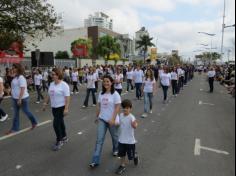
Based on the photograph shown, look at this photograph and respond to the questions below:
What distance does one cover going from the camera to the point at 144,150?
7.30 meters

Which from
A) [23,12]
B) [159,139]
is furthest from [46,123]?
[23,12]

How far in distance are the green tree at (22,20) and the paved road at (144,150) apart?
881 centimetres

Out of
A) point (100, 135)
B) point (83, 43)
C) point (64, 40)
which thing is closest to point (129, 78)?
point (100, 135)

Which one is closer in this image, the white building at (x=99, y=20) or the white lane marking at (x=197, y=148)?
the white lane marking at (x=197, y=148)

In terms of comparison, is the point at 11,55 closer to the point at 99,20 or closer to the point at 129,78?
the point at 129,78

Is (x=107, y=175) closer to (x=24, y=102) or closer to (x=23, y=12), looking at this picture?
(x=24, y=102)

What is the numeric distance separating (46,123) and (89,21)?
16272 centimetres

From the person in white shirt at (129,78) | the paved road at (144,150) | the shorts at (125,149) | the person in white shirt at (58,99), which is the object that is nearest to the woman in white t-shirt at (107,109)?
the shorts at (125,149)

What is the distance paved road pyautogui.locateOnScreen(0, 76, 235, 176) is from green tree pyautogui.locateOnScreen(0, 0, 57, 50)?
8810 mm

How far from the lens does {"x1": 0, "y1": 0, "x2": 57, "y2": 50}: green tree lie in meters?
18.4

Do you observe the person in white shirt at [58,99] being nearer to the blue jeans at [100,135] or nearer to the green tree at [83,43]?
the blue jeans at [100,135]

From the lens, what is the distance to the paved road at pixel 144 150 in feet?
19.5

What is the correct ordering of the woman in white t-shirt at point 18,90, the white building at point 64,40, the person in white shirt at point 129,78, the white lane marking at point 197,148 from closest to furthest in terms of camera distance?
the white lane marking at point 197,148 < the woman in white t-shirt at point 18,90 < the person in white shirt at point 129,78 < the white building at point 64,40

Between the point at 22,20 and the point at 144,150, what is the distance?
13.9 metres
